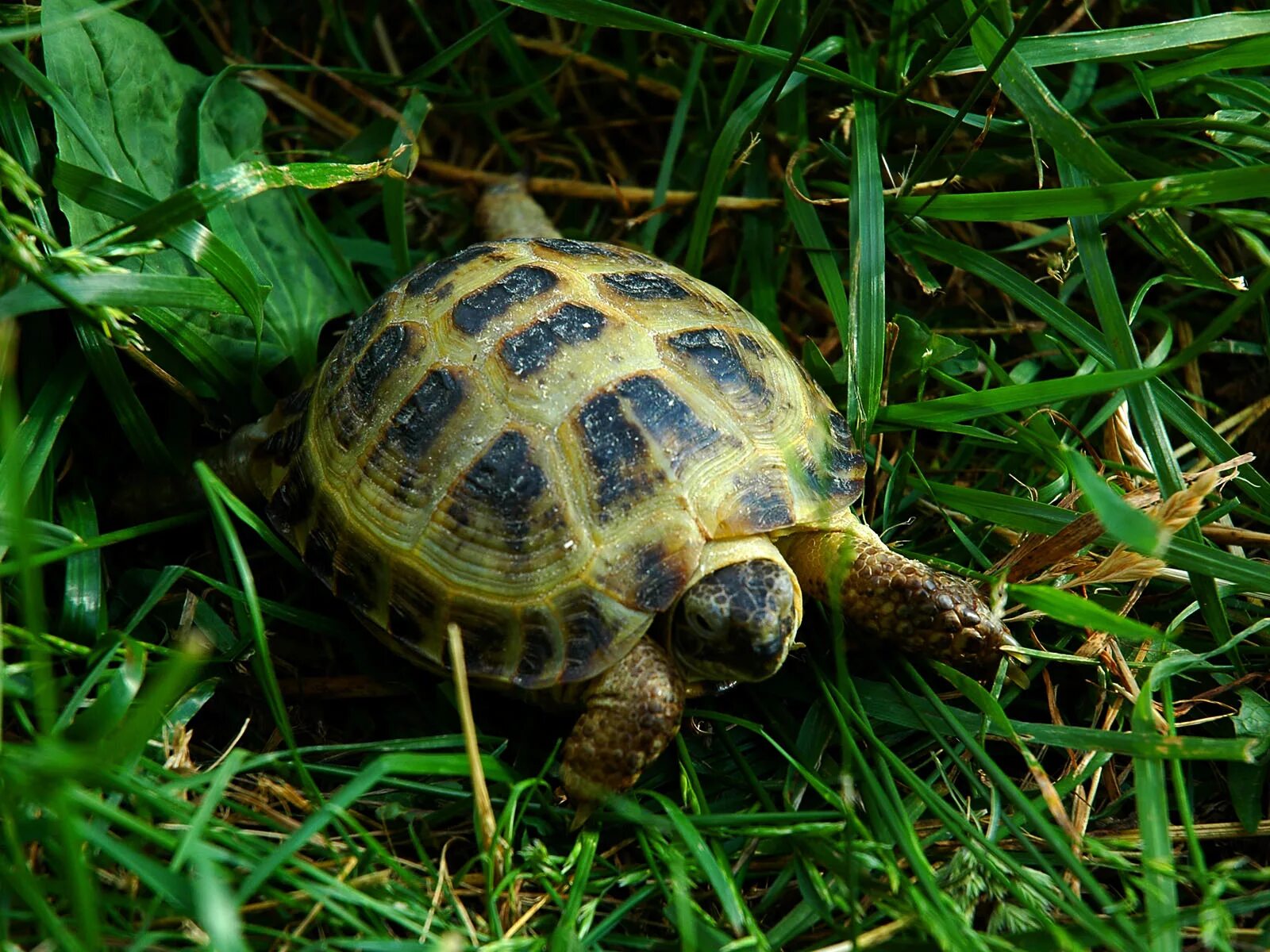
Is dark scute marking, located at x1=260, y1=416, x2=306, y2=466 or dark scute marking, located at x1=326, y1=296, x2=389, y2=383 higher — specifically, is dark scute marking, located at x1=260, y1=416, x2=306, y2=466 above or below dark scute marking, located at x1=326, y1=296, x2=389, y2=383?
below

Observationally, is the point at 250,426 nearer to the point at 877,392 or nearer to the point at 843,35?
the point at 877,392

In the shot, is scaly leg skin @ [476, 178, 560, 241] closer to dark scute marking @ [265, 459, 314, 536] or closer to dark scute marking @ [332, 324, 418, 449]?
dark scute marking @ [332, 324, 418, 449]

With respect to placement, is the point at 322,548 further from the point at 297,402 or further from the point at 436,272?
the point at 436,272

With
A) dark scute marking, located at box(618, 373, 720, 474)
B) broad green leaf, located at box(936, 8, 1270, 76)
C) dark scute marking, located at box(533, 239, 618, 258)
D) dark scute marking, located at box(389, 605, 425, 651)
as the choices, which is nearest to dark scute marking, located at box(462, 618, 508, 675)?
dark scute marking, located at box(389, 605, 425, 651)

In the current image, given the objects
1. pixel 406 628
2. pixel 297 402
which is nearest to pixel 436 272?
pixel 297 402

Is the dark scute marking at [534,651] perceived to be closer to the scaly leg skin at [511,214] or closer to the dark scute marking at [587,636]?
the dark scute marking at [587,636]
